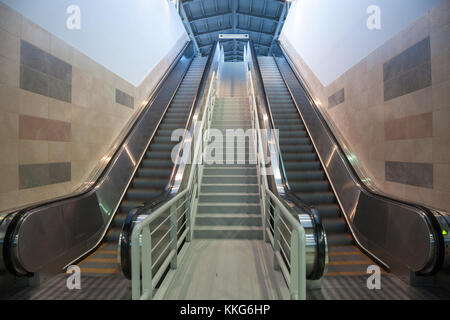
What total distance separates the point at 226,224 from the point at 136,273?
208cm

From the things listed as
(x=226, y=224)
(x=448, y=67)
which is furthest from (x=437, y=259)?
(x=226, y=224)

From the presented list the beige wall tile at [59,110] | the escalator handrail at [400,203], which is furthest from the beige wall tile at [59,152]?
the escalator handrail at [400,203]

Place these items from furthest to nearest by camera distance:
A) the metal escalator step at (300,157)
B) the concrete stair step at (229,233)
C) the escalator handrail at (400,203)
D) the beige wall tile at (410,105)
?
the metal escalator step at (300,157) → the concrete stair step at (229,233) → the beige wall tile at (410,105) → the escalator handrail at (400,203)

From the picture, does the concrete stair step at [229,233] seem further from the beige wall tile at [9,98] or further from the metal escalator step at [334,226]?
the beige wall tile at [9,98]

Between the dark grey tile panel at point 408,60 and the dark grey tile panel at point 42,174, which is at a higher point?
the dark grey tile panel at point 408,60

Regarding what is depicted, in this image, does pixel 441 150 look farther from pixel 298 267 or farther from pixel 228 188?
pixel 228 188

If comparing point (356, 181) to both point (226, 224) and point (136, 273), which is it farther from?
point (136, 273)

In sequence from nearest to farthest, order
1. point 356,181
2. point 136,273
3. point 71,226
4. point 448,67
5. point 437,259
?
point 136,273, point 437,259, point 448,67, point 71,226, point 356,181

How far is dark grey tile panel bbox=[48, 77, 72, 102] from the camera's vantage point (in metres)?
3.24

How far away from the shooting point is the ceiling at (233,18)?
531 inches

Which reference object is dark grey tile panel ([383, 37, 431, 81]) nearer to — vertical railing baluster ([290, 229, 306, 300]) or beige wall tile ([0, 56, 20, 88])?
vertical railing baluster ([290, 229, 306, 300])

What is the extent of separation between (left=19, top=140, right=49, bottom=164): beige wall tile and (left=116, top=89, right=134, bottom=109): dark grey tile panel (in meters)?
2.12

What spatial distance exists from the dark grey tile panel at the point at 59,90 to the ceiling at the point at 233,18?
1190 cm

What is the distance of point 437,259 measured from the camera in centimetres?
211
